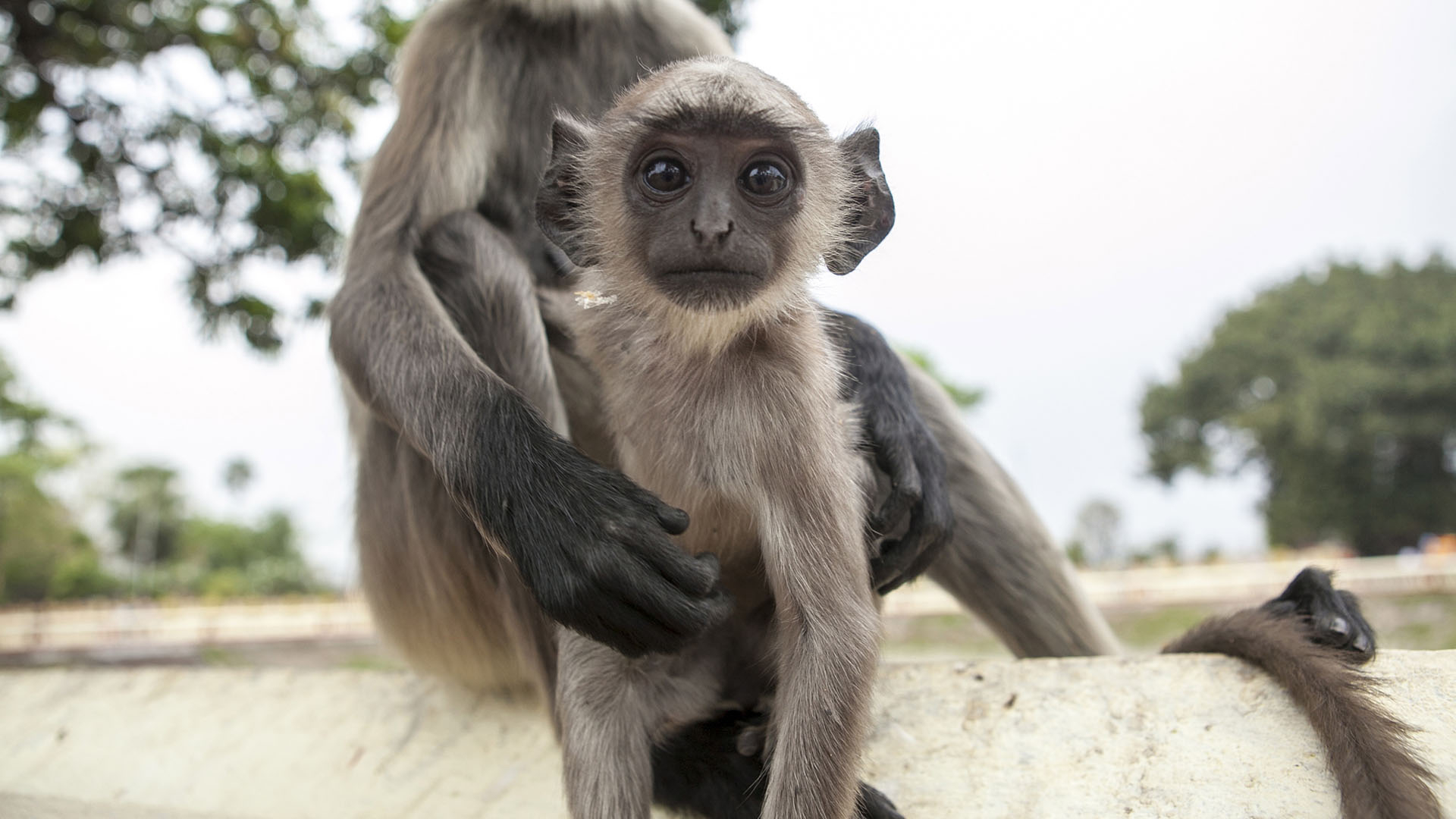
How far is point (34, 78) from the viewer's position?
6.49m

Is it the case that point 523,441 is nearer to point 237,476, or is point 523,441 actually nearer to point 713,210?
point 713,210

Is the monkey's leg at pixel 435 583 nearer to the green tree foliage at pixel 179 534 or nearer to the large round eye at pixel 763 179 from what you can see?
the large round eye at pixel 763 179

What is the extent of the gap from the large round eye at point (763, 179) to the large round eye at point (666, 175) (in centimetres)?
10

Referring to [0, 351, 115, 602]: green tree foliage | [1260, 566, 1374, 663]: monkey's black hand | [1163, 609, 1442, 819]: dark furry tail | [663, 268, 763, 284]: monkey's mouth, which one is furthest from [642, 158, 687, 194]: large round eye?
[0, 351, 115, 602]: green tree foliage

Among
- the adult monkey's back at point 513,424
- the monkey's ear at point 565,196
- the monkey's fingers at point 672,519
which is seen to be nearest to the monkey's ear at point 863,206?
the adult monkey's back at point 513,424

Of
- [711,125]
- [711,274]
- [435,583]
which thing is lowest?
[435,583]

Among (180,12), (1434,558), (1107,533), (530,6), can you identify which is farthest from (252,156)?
(1107,533)

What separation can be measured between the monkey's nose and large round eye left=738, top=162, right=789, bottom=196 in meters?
0.10

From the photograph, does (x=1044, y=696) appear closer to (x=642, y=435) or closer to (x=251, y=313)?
(x=642, y=435)

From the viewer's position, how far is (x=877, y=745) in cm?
221

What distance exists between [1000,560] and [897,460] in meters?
0.76

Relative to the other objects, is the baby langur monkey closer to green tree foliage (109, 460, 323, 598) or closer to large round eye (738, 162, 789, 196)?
large round eye (738, 162, 789, 196)

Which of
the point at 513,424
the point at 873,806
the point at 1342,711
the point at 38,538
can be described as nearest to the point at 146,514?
the point at 38,538

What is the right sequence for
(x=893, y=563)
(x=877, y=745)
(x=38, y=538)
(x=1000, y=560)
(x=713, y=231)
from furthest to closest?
(x=38, y=538) → (x=1000, y=560) → (x=877, y=745) → (x=893, y=563) → (x=713, y=231)
